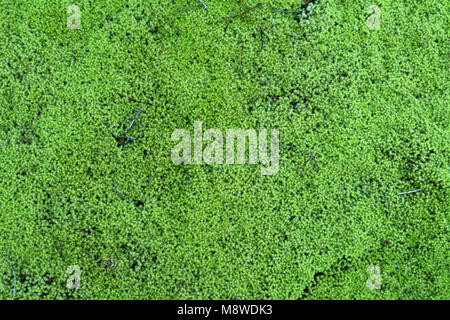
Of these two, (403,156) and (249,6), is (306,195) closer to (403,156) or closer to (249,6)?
(403,156)

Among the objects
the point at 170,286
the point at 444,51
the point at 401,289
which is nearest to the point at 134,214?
the point at 170,286

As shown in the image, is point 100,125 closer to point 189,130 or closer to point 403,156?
point 189,130

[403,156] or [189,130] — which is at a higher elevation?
[189,130]

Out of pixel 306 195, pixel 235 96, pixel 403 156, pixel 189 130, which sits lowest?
pixel 306 195
